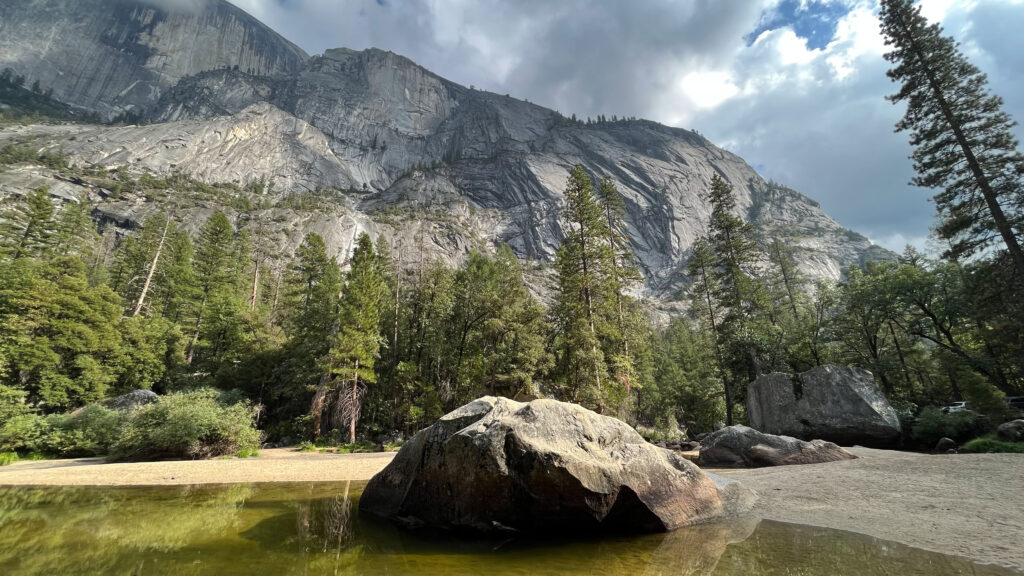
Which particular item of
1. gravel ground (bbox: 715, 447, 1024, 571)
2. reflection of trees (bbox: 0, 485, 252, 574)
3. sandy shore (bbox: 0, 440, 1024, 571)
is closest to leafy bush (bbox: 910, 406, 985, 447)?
sandy shore (bbox: 0, 440, 1024, 571)

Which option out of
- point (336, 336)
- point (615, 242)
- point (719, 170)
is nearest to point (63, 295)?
point (336, 336)

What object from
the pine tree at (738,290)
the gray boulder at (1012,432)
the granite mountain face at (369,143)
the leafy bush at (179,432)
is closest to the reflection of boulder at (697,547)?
the gray boulder at (1012,432)

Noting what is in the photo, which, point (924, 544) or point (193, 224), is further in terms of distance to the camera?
point (193, 224)

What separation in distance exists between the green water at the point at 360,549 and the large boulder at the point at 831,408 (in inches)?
586

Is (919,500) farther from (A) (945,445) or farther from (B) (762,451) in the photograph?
(A) (945,445)

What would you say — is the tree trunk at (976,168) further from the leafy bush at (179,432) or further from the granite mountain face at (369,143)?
the granite mountain face at (369,143)

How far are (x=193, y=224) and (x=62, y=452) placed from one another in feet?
283

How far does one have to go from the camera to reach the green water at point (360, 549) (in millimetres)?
4461

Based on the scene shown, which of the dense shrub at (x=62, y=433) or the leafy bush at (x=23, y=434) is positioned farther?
the dense shrub at (x=62, y=433)

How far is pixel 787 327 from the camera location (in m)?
26.7

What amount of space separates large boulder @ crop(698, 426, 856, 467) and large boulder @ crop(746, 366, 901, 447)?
5.59 meters

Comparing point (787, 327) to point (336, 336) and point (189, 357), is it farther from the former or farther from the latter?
point (189, 357)

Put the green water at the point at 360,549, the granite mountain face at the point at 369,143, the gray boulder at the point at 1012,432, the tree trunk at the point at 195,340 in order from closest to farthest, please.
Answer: the green water at the point at 360,549
the gray boulder at the point at 1012,432
the tree trunk at the point at 195,340
the granite mountain face at the point at 369,143

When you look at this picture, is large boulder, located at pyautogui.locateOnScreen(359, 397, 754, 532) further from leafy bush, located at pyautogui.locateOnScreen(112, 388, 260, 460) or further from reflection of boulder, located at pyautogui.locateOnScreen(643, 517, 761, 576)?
leafy bush, located at pyautogui.locateOnScreen(112, 388, 260, 460)
